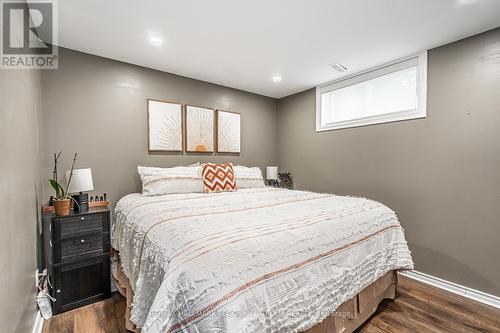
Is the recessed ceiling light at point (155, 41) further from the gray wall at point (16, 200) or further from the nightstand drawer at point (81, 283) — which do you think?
the nightstand drawer at point (81, 283)

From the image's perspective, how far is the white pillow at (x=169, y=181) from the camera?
2.53 meters

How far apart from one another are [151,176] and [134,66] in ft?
4.73

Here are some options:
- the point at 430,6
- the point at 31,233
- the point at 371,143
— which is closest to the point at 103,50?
the point at 31,233

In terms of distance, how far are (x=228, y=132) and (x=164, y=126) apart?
1.01 meters

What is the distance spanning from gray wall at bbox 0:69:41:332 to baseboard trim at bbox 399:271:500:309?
11.0 feet

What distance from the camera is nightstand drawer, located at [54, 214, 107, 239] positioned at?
1.93 m

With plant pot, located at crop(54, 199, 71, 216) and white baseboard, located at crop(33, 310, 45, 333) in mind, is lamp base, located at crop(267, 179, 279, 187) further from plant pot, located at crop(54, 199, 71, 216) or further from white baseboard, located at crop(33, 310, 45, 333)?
white baseboard, located at crop(33, 310, 45, 333)

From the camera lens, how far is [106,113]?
2.66 m

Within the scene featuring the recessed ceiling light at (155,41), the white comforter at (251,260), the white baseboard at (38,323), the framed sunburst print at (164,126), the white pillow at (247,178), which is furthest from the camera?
the white pillow at (247,178)

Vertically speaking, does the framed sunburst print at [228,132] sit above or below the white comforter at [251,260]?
above

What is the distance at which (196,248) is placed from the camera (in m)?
1.05

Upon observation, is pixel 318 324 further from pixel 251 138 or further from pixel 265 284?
pixel 251 138

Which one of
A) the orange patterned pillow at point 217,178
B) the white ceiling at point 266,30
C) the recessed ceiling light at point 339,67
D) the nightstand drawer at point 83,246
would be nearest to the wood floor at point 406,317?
the nightstand drawer at point 83,246

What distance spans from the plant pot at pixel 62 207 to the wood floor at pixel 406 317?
2.75ft
